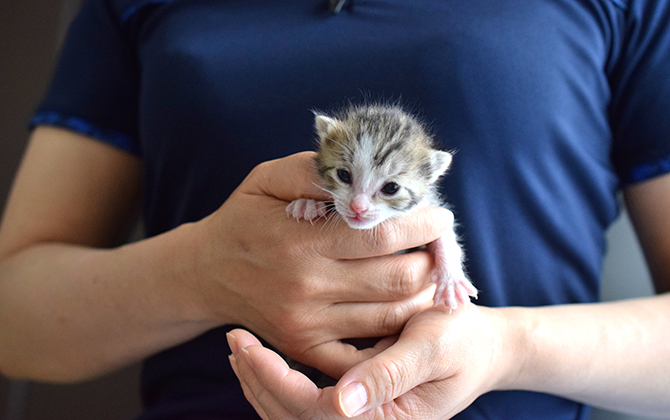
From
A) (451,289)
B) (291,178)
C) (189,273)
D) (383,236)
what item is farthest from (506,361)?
(189,273)

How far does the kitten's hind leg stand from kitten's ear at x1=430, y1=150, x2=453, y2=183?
16 centimetres

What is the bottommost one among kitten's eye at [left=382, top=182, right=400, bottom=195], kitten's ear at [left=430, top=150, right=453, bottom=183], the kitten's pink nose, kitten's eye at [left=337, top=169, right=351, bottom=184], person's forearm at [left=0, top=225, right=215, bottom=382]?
person's forearm at [left=0, top=225, right=215, bottom=382]

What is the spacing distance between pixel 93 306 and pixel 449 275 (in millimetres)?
1024

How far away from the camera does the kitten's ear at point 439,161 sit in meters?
0.94

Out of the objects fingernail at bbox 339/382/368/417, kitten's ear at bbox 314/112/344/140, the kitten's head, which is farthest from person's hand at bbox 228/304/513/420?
kitten's ear at bbox 314/112/344/140

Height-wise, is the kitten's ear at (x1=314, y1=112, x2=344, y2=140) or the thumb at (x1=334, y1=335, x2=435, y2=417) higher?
the kitten's ear at (x1=314, y1=112, x2=344, y2=140)

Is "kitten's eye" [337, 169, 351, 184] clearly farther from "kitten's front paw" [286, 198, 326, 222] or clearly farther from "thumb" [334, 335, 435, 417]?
"thumb" [334, 335, 435, 417]

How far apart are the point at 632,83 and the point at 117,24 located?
1640 millimetres

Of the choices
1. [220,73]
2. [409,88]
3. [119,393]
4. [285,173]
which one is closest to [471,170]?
[409,88]

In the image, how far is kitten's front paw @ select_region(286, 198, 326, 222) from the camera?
881mm

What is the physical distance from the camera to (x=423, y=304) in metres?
0.98

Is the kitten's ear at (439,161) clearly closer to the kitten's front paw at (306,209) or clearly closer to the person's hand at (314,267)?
the person's hand at (314,267)

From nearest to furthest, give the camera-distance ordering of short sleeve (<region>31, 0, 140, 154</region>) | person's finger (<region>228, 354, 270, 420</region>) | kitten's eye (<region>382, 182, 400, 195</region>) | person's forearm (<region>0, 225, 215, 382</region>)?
person's finger (<region>228, 354, 270, 420</region>) → kitten's eye (<region>382, 182, 400, 195</region>) → person's forearm (<region>0, 225, 215, 382</region>) → short sleeve (<region>31, 0, 140, 154</region>)

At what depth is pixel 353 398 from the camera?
0.71 m
